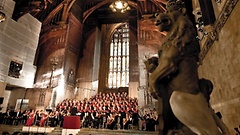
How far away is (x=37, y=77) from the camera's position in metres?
15.1

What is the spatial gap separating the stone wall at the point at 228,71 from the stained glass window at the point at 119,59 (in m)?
15.0

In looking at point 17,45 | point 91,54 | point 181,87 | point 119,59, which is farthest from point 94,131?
point 119,59

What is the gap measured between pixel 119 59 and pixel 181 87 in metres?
18.8

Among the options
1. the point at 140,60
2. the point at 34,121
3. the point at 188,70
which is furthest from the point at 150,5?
the point at 188,70

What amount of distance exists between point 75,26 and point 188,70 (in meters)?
17.1

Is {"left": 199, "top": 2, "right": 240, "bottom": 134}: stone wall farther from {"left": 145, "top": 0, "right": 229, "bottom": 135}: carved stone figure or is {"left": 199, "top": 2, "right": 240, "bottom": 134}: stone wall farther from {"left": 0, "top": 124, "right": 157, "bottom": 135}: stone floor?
{"left": 0, "top": 124, "right": 157, "bottom": 135}: stone floor

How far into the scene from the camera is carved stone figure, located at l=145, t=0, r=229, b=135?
4.15 feet

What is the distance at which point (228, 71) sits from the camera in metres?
3.45

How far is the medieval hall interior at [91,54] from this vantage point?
13.7 ft

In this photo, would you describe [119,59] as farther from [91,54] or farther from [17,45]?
[17,45]

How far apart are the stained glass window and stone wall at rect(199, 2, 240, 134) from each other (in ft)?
49.1

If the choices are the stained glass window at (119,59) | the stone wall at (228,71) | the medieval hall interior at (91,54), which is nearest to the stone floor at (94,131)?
the medieval hall interior at (91,54)

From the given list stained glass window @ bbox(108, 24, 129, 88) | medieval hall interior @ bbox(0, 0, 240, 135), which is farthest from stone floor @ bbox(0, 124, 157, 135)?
stained glass window @ bbox(108, 24, 129, 88)

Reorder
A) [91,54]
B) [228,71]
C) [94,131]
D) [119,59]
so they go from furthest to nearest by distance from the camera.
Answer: [119,59]
[91,54]
[94,131]
[228,71]
